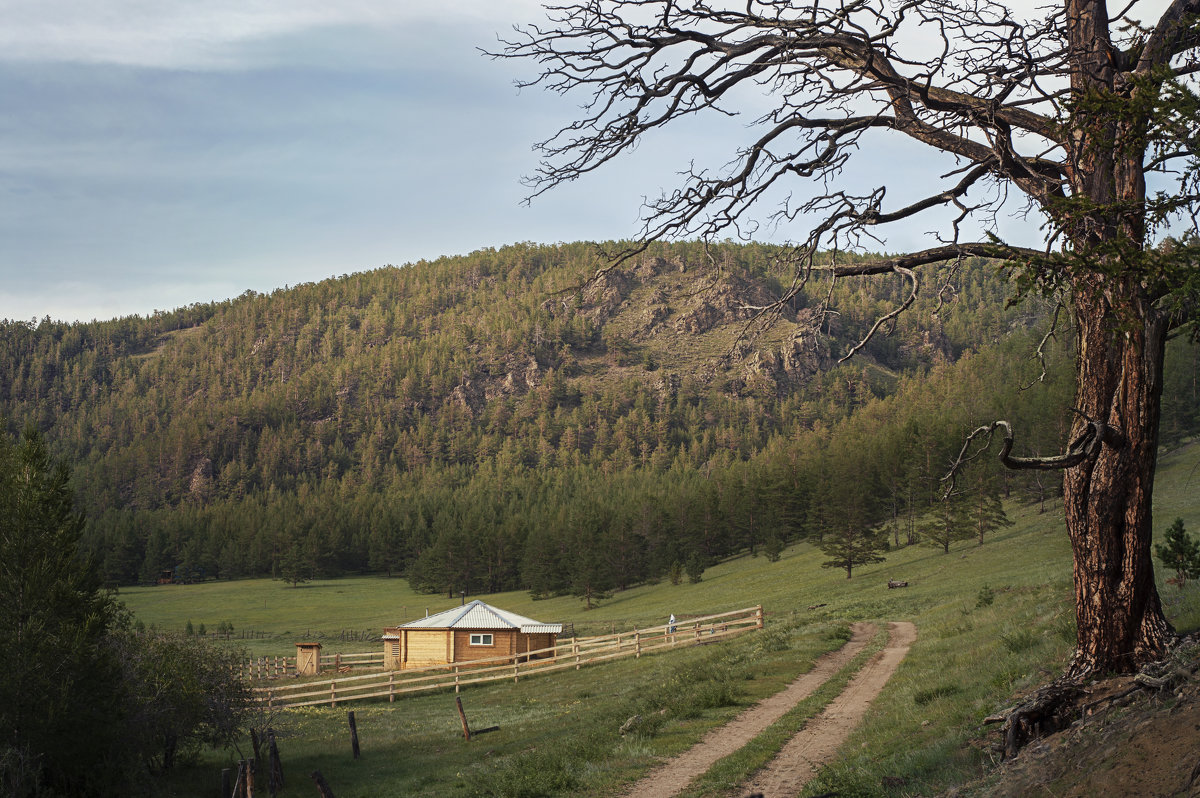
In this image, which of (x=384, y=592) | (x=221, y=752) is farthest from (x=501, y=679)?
(x=384, y=592)

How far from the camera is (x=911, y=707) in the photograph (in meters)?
14.4

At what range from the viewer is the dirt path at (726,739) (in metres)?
12.3

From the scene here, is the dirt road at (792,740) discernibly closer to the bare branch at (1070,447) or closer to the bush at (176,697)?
the bare branch at (1070,447)

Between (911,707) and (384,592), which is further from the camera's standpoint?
(384,592)

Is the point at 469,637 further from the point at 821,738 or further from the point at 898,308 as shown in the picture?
the point at 898,308

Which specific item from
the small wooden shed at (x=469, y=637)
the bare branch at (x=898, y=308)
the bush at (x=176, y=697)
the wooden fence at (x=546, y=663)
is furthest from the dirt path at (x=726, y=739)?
the small wooden shed at (x=469, y=637)

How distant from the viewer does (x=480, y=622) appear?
48.5m

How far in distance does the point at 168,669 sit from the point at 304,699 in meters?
19.3

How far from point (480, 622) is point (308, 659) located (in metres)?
12.1

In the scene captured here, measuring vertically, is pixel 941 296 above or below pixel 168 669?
above

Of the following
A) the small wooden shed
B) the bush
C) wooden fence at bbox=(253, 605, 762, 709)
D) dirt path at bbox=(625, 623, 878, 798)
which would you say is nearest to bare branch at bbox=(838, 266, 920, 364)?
dirt path at bbox=(625, 623, 878, 798)

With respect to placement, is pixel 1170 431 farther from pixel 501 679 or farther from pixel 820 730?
pixel 820 730

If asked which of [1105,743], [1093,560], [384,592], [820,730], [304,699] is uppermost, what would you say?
[1093,560]

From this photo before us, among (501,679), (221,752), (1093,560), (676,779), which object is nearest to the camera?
(1093,560)
